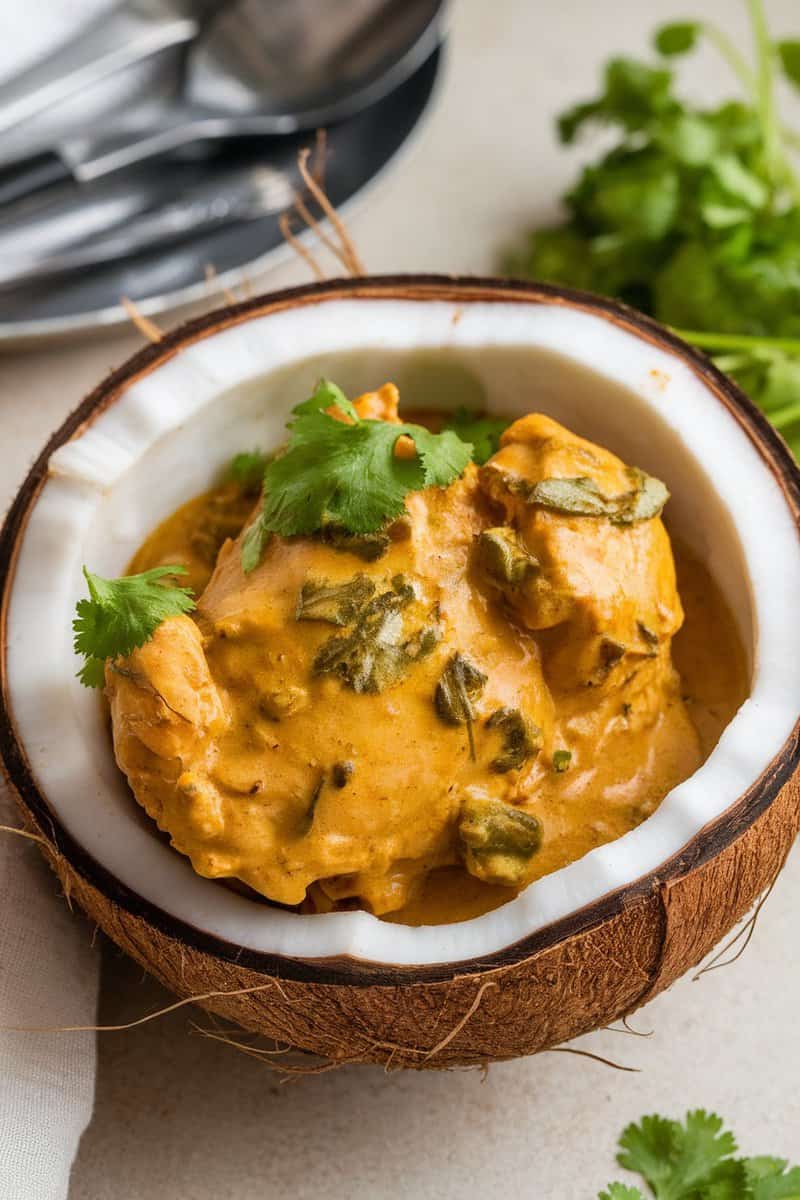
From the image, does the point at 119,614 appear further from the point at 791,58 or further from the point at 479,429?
the point at 791,58

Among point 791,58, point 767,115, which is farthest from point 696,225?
point 791,58

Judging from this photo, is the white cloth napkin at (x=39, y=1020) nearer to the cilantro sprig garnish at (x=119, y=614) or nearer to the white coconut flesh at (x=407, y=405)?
the white coconut flesh at (x=407, y=405)

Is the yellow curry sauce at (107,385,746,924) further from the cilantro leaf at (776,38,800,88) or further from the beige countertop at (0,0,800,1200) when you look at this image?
the cilantro leaf at (776,38,800,88)

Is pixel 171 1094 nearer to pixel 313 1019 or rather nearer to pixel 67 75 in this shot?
pixel 313 1019

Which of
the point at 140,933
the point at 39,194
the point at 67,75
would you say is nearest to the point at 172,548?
the point at 140,933

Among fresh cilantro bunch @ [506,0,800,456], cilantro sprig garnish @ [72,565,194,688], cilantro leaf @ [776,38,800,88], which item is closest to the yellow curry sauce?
cilantro sprig garnish @ [72,565,194,688]

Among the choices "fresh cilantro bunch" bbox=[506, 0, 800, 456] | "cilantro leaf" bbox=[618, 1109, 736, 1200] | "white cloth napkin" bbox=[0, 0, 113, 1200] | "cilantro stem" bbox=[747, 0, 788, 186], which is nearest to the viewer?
"white cloth napkin" bbox=[0, 0, 113, 1200]
